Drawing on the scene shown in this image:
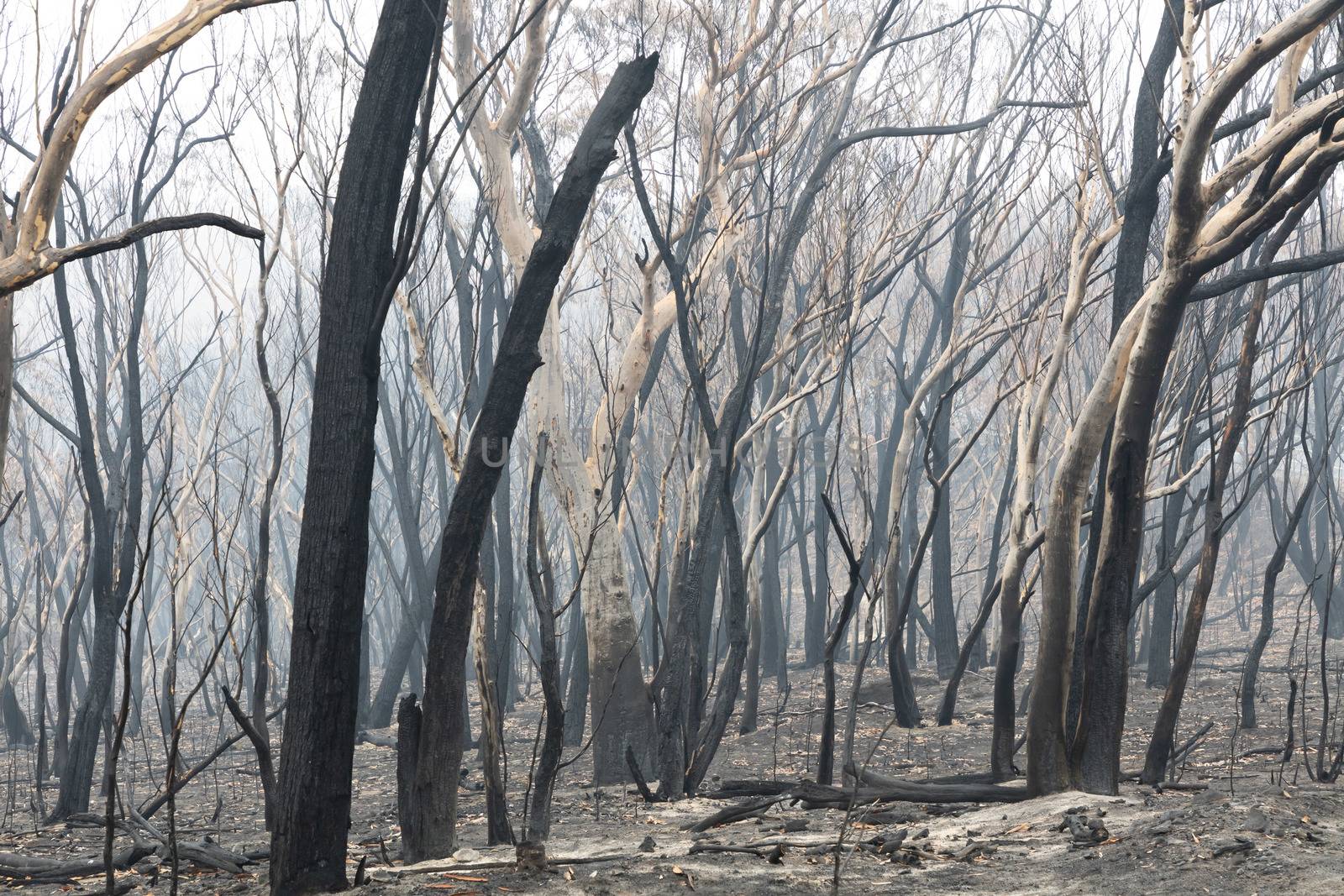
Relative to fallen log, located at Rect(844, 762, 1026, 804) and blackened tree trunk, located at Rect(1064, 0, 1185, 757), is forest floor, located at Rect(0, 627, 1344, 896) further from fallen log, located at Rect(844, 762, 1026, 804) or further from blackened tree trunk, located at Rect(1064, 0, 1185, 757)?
blackened tree trunk, located at Rect(1064, 0, 1185, 757)

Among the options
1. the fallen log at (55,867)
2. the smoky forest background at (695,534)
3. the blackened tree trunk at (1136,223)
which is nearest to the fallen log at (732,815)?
the smoky forest background at (695,534)

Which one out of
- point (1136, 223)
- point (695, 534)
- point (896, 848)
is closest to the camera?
point (896, 848)

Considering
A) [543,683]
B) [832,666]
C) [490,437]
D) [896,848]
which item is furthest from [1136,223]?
[543,683]

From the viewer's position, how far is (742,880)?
3449 mm

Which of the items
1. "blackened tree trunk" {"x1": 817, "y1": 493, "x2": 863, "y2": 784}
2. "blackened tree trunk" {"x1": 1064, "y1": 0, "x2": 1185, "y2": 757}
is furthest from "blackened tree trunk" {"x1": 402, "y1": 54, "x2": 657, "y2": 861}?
"blackened tree trunk" {"x1": 1064, "y1": 0, "x2": 1185, "y2": 757}

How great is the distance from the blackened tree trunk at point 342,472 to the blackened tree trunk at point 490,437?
1.46 ft

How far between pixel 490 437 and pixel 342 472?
571 millimetres

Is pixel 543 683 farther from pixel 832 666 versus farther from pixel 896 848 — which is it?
pixel 832 666

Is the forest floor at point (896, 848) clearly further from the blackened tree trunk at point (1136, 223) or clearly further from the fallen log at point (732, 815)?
the blackened tree trunk at point (1136, 223)

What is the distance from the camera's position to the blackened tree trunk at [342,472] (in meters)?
3.05

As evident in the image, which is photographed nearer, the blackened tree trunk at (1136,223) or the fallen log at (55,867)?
the fallen log at (55,867)

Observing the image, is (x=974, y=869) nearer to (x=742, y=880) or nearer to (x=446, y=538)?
(x=742, y=880)

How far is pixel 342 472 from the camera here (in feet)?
10.3

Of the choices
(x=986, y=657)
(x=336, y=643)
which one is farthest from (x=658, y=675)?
(x=986, y=657)
